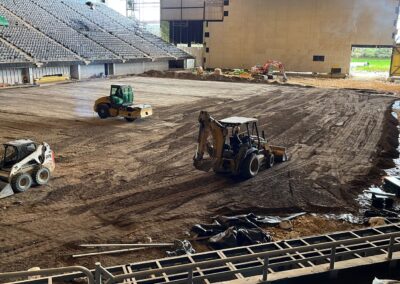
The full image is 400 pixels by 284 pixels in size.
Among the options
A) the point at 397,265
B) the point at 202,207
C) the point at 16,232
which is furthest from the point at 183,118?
the point at 397,265

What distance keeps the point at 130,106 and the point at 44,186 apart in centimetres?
932

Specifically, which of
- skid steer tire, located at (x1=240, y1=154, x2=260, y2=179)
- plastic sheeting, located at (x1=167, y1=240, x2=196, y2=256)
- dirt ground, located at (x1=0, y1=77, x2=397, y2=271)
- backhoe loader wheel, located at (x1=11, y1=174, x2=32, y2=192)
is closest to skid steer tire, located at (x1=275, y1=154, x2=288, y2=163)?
dirt ground, located at (x1=0, y1=77, x2=397, y2=271)

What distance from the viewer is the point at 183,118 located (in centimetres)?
2161

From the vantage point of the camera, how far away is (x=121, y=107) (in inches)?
809

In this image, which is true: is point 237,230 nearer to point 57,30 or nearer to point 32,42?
point 32,42

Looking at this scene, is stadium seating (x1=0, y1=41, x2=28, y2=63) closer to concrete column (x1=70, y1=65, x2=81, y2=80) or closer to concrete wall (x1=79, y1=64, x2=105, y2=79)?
concrete column (x1=70, y1=65, x2=81, y2=80)

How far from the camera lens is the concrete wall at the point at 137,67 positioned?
4416 centimetres

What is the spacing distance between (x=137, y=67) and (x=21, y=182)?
120ft

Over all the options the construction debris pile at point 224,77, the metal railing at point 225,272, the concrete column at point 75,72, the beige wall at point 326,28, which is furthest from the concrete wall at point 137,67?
the metal railing at point 225,272

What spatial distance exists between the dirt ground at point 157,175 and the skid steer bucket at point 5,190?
185 millimetres

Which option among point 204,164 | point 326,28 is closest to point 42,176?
point 204,164

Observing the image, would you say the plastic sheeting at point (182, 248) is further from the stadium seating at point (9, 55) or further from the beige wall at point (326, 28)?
the beige wall at point (326, 28)

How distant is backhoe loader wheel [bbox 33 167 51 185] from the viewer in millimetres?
11507

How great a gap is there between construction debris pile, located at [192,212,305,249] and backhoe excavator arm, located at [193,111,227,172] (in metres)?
A: 2.71
